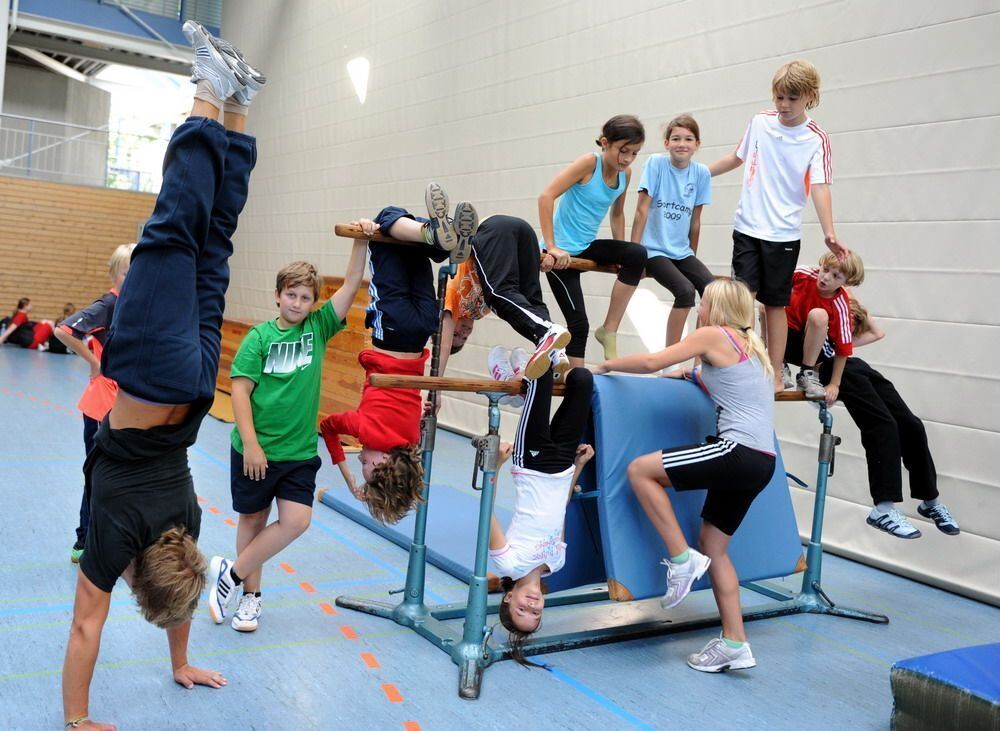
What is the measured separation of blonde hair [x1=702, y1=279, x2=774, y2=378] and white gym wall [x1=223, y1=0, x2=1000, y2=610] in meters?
1.95

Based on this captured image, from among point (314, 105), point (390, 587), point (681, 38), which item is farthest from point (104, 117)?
point (390, 587)

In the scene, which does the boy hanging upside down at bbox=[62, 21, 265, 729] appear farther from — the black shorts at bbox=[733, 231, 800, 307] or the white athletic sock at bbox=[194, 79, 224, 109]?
the black shorts at bbox=[733, 231, 800, 307]

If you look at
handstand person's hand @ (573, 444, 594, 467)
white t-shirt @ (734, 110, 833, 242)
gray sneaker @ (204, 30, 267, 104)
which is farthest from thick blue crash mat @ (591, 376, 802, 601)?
gray sneaker @ (204, 30, 267, 104)

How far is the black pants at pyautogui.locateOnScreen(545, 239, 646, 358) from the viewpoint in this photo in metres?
4.11

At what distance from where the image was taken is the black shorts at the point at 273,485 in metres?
3.38

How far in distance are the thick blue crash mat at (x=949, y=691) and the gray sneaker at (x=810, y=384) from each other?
159 cm

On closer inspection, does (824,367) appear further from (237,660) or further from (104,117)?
(104,117)

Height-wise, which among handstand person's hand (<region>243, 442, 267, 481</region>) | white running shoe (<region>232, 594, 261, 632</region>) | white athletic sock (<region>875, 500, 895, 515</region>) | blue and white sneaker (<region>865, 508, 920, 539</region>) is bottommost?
white running shoe (<region>232, 594, 261, 632</region>)

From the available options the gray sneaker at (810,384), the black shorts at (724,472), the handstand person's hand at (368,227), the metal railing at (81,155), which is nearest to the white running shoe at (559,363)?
the black shorts at (724,472)

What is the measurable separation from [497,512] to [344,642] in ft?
7.37

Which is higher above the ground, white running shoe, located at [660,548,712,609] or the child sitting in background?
the child sitting in background

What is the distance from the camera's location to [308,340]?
3.38m

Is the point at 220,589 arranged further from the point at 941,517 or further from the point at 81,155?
the point at 81,155

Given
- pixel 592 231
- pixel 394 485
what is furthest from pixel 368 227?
pixel 592 231
